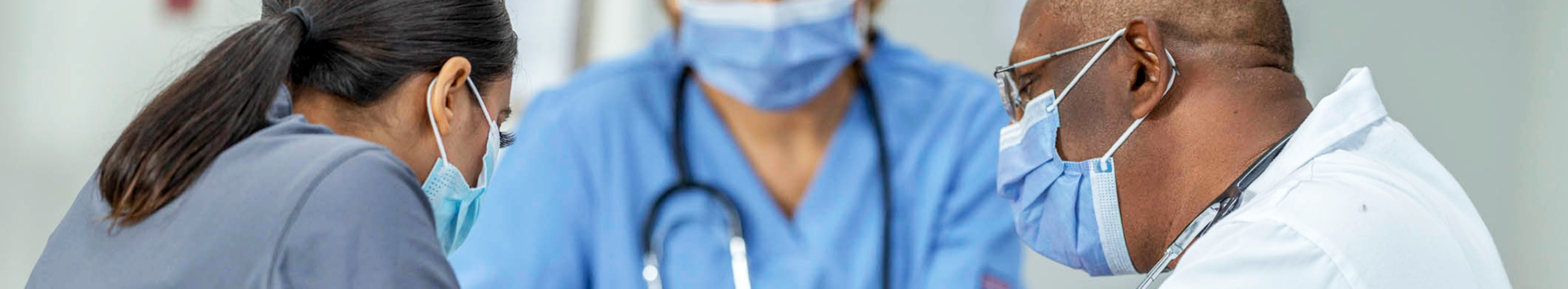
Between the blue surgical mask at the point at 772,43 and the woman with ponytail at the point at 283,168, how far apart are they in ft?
2.53

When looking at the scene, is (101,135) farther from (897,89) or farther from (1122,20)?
(1122,20)

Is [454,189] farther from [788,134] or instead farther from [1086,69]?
[788,134]

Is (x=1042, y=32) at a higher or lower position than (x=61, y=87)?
higher

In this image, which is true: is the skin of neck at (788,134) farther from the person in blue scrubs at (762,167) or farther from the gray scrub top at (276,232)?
the gray scrub top at (276,232)

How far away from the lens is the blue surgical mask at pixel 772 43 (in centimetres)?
167

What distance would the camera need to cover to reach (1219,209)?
0.88 m

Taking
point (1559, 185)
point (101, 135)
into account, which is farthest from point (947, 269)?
point (101, 135)

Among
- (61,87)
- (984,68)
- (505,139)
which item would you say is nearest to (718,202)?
(984,68)

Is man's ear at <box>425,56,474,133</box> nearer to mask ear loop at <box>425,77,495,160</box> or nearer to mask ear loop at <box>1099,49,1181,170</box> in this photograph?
mask ear loop at <box>425,77,495,160</box>

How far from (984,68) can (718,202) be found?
1.55 feet

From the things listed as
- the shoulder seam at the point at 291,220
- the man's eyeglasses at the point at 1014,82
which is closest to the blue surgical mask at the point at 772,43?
the man's eyeglasses at the point at 1014,82

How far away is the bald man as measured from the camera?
2.52ft

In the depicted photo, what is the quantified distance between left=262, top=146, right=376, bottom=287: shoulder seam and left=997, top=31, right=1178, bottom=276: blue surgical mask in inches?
22.4

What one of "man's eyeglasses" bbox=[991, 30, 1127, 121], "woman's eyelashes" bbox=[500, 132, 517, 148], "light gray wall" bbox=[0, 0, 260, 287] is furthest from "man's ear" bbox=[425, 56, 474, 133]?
"light gray wall" bbox=[0, 0, 260, 287]
